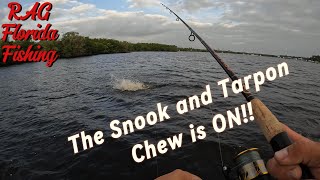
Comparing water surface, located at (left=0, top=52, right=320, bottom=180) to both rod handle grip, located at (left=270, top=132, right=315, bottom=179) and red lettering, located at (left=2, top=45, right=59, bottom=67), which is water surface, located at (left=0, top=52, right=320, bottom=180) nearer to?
rod handle grip, located at (left=270, top=132, right=315, bottom=179)

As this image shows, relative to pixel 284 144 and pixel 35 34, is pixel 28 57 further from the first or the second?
pixel 284 144

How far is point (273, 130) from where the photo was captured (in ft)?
10.2

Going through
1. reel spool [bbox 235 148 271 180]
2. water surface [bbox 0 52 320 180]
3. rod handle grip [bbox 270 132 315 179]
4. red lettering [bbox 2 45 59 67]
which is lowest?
water surface [bbox 0 52 320 180]

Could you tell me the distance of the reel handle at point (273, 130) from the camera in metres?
2.63

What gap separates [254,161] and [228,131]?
7.70m

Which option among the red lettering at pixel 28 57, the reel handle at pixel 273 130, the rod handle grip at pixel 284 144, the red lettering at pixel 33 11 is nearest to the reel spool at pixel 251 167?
the reel handle at pixel 273 130

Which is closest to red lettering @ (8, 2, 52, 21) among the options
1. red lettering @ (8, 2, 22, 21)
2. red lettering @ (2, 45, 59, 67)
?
red lettering @ (8, 2, 22, 21)

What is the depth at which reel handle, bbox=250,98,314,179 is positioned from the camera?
2630mm

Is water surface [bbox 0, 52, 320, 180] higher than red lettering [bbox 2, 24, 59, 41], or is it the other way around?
red lettering [bbox 2, 24, 59, 41]

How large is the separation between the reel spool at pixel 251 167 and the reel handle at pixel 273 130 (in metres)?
0.30

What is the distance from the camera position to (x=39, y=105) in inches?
698

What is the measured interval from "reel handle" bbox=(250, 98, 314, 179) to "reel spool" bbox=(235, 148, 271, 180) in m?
0.30

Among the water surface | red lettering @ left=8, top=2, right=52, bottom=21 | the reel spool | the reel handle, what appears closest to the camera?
the reel handle

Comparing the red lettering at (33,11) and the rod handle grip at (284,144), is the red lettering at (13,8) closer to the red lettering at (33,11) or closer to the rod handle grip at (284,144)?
the red lettering at (33,11)
